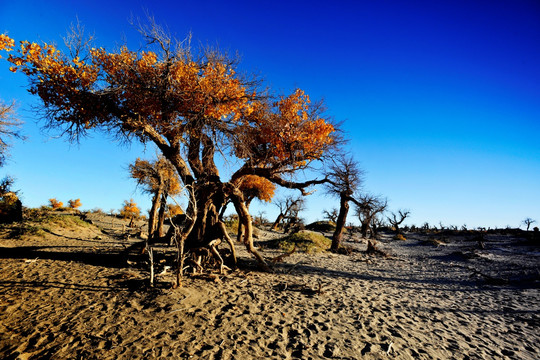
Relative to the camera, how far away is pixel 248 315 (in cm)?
659

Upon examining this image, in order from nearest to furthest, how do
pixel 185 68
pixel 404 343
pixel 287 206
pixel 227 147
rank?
pixel 404 343 → pixel 185 68 → pixel 227 147 → pixel 287 206

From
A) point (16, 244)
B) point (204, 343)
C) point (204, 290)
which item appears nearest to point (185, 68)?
point (204, 290)

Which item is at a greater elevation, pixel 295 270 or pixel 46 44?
pixel 46 44

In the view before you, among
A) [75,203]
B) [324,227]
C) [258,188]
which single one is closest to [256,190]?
[258,188]

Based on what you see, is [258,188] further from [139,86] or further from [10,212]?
[10,212]

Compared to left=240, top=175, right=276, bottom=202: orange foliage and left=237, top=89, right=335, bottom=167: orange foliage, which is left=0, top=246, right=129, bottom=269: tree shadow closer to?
left=237, top=89, right=335, bottom=167: orange foliage

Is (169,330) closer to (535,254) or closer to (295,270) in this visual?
(295,270)

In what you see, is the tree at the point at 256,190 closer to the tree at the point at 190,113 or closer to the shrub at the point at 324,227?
the tree at the point at 190,113

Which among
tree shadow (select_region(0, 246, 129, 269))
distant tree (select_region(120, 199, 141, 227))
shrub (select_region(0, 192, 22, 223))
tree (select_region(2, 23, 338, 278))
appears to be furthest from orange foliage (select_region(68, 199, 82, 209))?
tree (select_region(2, 23, 338, 278))

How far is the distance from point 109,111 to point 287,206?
3081 cm

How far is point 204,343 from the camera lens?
5250 mm

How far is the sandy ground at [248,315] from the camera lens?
5.16 meters

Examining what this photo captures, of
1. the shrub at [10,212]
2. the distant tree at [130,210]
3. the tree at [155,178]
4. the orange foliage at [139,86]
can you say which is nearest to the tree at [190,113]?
the orange foliage at [139,86]

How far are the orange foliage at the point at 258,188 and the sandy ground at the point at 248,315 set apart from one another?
9.58 metres
